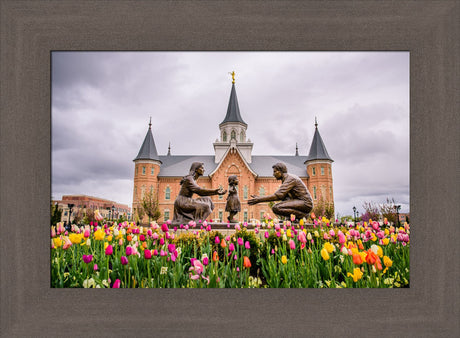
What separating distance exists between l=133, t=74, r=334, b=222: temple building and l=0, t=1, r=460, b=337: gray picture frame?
1969 cm

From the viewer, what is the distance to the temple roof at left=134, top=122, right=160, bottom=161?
25141mm

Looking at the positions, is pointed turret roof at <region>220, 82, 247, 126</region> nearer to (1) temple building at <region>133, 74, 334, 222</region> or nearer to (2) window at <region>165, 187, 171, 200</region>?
(1) temple building at <region>133, 74, 334, 222</region>

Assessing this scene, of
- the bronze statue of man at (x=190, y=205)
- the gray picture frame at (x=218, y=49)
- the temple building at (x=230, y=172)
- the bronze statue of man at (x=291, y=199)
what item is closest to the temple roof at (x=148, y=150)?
the temple building at (x=230, y=172)

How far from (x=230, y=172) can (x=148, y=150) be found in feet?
26.0

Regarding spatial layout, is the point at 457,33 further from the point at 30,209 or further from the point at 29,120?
the point at 30,209

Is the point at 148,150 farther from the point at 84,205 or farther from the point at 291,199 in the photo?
the point at 291,199

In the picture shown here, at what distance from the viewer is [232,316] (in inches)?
105

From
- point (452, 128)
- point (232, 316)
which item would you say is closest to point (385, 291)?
point (232, 316)

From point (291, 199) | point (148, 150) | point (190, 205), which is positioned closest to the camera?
point (291, 199)

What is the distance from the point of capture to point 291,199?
235 inches

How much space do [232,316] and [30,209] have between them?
7.80ft

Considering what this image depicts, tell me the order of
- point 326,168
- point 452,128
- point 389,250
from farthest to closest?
point 326,168 → point 389,250 → point 452,128

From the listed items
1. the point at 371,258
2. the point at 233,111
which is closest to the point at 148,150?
the point at 233,111

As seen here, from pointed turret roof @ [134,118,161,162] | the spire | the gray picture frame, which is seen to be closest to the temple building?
pointed turret roof @ [134,118,161,162]
